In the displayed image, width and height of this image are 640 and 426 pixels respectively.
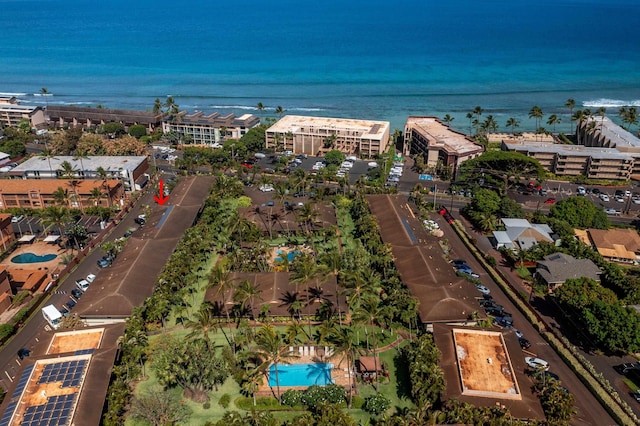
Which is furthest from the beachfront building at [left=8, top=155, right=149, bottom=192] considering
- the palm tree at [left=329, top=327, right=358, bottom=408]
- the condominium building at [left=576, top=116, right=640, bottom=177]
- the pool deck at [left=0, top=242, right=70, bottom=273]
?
the condominium building at [left=576, top=116, right=640, bottom=177]

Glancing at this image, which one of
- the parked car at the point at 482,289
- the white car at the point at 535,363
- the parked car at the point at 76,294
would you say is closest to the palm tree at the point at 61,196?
the parked car at the point at 76,294

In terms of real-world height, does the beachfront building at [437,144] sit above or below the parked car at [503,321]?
above

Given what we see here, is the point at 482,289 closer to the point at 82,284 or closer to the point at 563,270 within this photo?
the point at 563,270

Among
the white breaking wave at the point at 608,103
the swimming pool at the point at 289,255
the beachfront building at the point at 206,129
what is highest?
the white breaking wave at the point at 608,103

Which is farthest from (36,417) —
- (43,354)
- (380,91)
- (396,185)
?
(380,91)

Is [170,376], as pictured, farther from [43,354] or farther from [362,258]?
[362,258]

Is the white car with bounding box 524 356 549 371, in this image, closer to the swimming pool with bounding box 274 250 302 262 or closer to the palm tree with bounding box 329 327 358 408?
the palm tree with bounding box 329 327 358 408

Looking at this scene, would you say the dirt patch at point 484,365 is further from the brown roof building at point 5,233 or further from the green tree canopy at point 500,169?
the brown roof building at point 5,233

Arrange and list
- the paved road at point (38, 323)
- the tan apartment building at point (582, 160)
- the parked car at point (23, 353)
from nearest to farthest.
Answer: the paved road at point (38, 323) < the parked car at point (23, 353) < the tan apartment building at point (582, 160)
